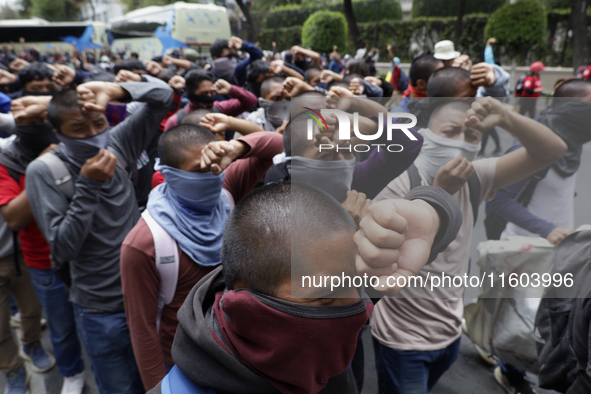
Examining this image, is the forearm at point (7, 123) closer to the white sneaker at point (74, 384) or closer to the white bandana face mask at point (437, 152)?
the white sneaker at point (74, 384)

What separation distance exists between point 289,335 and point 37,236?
2.30 m

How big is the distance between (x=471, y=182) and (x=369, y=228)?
1.11ft

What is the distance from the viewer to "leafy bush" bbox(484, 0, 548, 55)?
1370 centimetres

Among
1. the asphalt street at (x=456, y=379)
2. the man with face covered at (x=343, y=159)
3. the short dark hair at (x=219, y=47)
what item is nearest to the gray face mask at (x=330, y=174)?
the man with face covered at (x=343, y=159)

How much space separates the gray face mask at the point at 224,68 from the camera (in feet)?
18.8

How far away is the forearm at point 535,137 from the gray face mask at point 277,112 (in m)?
2.53

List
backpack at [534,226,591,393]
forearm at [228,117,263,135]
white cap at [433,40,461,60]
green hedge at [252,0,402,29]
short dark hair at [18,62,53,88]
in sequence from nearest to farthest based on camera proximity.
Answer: backpack at [534,226,591,393]
forearm at [228,117,263,135]
white cap at [433,40,461,60]
short dark hair at [18,62,53,88]
green hedge at [252,0,402,29]

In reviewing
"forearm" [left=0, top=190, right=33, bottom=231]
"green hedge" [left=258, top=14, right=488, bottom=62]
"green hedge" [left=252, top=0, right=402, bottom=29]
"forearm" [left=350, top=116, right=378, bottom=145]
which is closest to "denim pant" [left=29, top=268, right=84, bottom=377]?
"forearm" [left=0, top=190, right=33, bottom=231]

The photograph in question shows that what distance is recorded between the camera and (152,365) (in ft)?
5.91

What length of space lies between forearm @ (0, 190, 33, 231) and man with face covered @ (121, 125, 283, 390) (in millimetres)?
899

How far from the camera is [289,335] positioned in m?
0.91

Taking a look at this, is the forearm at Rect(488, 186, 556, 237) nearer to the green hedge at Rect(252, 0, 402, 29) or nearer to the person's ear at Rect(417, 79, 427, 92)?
the person's ear at Rect(417, 79, 427, 92)

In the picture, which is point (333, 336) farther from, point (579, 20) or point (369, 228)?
point (579, 20)

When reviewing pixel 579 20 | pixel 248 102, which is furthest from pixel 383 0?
pixel 248 102
